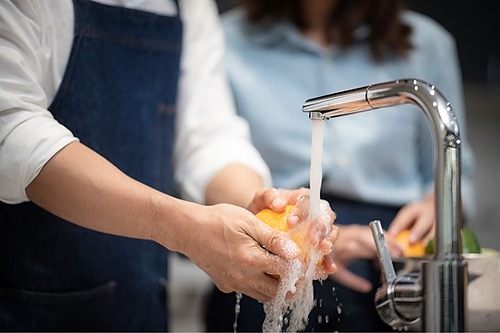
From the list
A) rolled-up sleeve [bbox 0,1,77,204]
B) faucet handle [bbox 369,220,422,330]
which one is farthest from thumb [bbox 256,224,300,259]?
rolled-up sleeve [bbox 0,1,77,204]

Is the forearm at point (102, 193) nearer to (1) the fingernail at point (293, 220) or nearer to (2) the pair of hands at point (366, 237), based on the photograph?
(1) the fingernail at point (293, 220)

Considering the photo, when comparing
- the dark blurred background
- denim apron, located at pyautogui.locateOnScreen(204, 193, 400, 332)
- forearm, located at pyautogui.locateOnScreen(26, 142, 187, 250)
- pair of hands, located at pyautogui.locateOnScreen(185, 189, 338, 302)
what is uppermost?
the dark blurred background

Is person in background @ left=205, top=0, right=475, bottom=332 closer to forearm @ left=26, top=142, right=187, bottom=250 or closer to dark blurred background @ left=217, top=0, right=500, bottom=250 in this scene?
forearm @ left=26, top=142, right=187, bottom=250

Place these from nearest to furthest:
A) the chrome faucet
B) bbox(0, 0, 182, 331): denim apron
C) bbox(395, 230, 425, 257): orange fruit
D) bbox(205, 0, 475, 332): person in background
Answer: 1. the chrome faucet
2. bbox(0, 0, 182, 331): denim apron
3. bbox(395, 230, 425, 257): orange fruit
4. bbox(205, 0, 475, 332): person in background

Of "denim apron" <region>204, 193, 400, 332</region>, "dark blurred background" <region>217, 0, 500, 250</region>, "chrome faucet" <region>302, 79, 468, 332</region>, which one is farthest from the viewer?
"dark blurred background" <region>217, 0, 500, 250</region>

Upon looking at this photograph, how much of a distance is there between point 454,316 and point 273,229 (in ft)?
0.67

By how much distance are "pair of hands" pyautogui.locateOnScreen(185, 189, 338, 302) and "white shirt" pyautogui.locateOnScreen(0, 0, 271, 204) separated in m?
0.19

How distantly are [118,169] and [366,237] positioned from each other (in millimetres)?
551

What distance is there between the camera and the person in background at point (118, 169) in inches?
33.7

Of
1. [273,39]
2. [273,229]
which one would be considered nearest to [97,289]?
[273,229]

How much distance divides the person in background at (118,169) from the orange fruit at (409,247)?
0.82 ft

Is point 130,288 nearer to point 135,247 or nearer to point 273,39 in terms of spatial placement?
point 135,247

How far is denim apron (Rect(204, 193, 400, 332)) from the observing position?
1.37 meters

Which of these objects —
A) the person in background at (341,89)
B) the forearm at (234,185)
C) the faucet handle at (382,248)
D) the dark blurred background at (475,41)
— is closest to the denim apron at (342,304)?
the person in background at (341,89)
